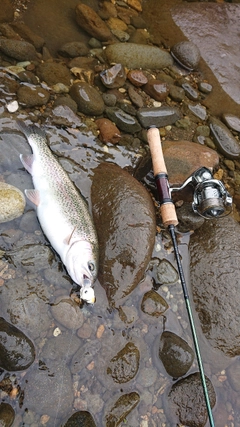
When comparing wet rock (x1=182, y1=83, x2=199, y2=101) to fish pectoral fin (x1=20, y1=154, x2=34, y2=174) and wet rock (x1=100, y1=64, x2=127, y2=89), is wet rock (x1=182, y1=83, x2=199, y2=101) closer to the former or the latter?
wet rock (x1=100, y1=64, x2=127, y2=89)

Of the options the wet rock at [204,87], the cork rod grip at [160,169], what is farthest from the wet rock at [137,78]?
the cork rod grip at [160,169]

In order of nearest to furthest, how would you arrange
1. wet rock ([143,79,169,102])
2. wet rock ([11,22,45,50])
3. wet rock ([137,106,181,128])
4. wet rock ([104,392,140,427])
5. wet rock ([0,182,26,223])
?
wet rock ([104,392,140,427]) → wet rock ([0,182,26,223]) → wet rock ([137,106,181,128]) → wet rock ([11,22,45,50]) → wet rock ([143,79,169,102])

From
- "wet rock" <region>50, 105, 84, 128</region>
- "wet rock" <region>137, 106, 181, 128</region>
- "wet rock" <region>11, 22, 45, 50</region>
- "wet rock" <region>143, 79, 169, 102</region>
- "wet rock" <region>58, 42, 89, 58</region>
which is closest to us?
"wet rock" <region>50, 105, 84, 128</region>

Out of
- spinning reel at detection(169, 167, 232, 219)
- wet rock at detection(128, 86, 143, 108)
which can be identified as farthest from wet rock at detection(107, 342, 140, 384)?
wet rock at detection(128, 86, 143, 108)

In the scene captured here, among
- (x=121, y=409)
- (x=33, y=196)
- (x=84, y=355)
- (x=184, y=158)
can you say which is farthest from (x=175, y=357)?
(x=184, y=158)

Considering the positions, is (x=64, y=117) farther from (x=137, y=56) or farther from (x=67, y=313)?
(x=67, y=313)

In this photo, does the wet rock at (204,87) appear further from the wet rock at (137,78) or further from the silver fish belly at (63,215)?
the silver fish belly at (63,215)

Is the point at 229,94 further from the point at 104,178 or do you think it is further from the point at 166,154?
the point at 104,178

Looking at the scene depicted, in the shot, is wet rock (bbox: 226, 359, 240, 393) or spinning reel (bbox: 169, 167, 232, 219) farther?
spinning reel (bbox: 169, 167, 232, 219)
